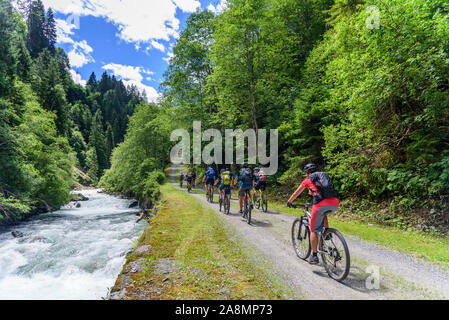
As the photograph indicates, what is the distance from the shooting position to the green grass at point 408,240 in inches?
203

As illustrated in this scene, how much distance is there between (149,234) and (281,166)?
1189 centimetres

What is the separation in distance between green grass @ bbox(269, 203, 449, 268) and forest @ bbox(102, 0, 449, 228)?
71cm

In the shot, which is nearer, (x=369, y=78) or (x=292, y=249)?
(x=292, y=249)

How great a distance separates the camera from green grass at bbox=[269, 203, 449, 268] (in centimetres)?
517

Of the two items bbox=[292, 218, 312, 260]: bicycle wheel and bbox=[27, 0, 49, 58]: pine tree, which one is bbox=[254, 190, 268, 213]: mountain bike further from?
bbox=[27, 0, 49, 58]: pine tree

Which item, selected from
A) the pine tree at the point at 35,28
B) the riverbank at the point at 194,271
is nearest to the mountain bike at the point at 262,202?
the riverbank at the point at 194,271

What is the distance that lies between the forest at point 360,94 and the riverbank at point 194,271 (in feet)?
22.0

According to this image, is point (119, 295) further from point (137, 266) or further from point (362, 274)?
point (362, 274)

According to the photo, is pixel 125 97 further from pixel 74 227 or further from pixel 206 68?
pixel 74 227

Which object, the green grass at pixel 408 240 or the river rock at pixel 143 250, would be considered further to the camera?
the river rock at pixel 143 250

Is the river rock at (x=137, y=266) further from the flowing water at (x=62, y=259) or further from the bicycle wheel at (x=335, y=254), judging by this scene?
the bicycle wheel at (x=335, y=254)

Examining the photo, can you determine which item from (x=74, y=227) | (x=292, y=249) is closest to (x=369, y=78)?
(x=292, y=249)

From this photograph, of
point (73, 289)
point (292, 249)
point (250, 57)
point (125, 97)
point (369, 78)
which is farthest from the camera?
point (125, 97)
